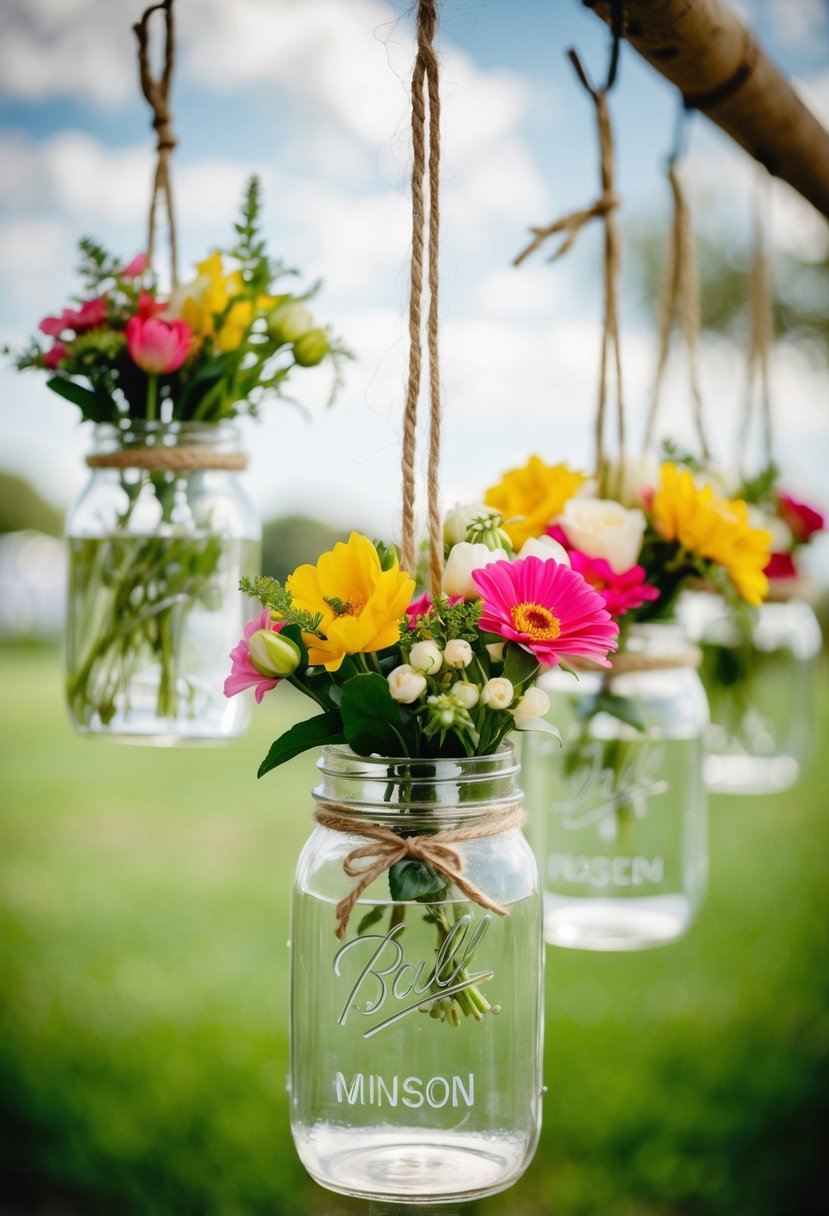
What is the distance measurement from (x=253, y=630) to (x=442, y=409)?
15cm

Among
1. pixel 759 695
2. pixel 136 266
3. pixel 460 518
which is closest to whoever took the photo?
pixel 460 518

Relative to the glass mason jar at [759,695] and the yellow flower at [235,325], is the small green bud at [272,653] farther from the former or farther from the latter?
the glass mason jar at [759,695]

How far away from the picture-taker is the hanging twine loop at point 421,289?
60cm

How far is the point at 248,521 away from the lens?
1.02 meters

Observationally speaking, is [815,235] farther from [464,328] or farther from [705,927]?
[464,328]

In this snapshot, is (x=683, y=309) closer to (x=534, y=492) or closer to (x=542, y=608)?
(x=534, y=492)

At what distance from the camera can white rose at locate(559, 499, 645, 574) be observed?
870 mm

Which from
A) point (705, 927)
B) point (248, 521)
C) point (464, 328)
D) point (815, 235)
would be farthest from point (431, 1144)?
point (815, 235)

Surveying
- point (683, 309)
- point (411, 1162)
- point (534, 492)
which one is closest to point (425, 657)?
point (411, 1162)

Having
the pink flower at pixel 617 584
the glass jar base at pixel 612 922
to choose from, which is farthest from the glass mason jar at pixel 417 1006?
the glass jar base at pixel 612 922

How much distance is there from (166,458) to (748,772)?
2.56ft

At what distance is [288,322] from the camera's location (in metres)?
0.96

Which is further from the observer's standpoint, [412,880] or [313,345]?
[313,345]

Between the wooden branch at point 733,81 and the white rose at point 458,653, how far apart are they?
0.48m
